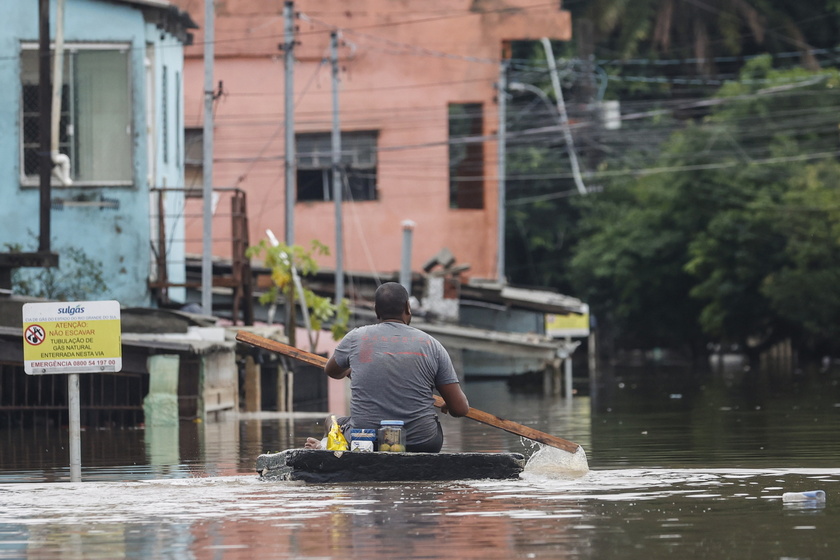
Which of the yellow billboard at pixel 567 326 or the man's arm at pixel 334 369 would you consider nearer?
the man's arm at pixel 334 369

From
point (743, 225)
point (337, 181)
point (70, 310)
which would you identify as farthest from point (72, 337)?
point (743, 225)

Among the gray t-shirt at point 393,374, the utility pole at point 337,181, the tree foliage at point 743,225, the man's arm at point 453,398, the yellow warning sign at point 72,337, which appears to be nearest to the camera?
the gray t-shirt at point 393,374

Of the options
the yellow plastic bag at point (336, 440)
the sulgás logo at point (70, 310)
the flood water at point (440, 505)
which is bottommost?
the flood water at point (440, 505)

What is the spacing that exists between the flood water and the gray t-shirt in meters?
0.60

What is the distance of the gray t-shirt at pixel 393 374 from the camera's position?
13.8 m

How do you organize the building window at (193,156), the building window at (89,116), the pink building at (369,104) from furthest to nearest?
the pink building at (369,104) < the building window at (193,156) < the building window at (89,116)

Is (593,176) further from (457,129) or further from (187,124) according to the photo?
(187,124)

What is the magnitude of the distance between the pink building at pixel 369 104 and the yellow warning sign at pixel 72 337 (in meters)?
36.8

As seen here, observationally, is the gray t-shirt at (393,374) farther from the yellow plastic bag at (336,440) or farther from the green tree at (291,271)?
the green tree at (291,271)

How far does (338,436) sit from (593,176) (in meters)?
60.7

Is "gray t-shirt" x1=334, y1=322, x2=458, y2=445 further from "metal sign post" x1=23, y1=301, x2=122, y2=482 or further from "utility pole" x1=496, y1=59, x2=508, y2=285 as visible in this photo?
"utility pole" x1=496, y1=59, x2=508, y2=285

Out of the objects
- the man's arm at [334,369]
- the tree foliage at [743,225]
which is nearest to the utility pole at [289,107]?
the tree foliage at [743,225]

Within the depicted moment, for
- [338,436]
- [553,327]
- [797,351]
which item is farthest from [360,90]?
[338,436]

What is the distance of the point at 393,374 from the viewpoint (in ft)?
45.1
